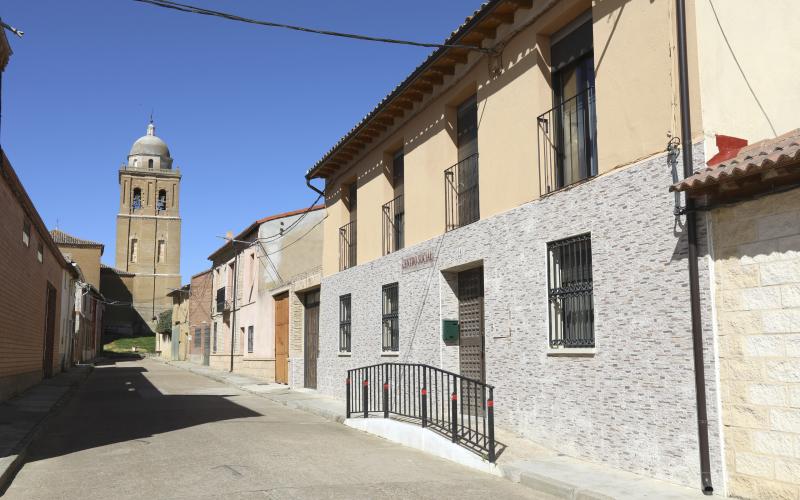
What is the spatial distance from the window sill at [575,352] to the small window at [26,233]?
13.8 meters

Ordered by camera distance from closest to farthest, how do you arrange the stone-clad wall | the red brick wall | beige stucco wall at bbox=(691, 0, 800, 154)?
the stone-clad wall < beige stucco wall at bbox=(691, 0, 800, 154) < the red brick wall

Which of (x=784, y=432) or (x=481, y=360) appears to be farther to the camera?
(x=481, y=360)

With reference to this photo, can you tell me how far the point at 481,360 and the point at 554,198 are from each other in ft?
10.9

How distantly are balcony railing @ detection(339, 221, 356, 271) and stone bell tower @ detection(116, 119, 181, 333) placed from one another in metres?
59.8

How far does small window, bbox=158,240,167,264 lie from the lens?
2990 inches

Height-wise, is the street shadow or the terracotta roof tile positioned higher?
the terracotta roof tile

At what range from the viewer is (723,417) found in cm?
666

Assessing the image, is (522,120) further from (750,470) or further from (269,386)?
(269,386)

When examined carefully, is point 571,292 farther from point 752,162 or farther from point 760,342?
point 752,162

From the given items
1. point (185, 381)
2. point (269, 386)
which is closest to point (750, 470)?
point (269, 386)

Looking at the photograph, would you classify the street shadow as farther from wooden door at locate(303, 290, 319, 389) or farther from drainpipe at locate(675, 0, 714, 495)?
drainpipe at locate(675, 0, 714, 495)

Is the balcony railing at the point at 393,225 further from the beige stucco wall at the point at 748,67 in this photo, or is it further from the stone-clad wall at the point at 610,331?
the beige stucco wall at the point at 748,67

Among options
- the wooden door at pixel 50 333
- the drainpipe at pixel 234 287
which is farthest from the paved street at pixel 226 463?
the drainpipe at pixel 234 287

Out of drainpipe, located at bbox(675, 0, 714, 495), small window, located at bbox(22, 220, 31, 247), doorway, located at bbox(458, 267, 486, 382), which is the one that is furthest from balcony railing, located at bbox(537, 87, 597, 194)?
small window, located at bbox(22, 220, 31, 247)
